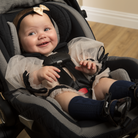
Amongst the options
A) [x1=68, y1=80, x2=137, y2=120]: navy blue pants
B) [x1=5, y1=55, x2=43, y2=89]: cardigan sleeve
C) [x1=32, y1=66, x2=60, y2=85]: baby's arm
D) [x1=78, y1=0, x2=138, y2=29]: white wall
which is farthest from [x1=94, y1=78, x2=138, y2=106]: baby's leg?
[x1=78, y1=0, x2=138, y2=29]: white wall

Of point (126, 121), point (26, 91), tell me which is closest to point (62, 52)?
point (26, 91)

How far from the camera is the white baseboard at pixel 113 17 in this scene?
2.33 metres

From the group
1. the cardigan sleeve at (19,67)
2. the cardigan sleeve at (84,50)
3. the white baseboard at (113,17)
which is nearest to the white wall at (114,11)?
the white baseboard at (113,17)

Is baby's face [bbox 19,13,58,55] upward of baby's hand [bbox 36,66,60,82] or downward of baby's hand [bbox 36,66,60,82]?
upward

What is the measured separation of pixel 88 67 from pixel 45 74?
0.74ft

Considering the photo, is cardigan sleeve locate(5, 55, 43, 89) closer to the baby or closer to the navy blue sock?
the baby

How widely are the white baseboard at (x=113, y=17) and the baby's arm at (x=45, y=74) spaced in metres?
1.62

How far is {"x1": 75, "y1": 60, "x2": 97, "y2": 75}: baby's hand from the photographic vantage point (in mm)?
1067

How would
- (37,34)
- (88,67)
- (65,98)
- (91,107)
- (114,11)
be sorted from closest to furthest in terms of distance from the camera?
(91,107), (65,98), (88,67), (37,34), (114,11)

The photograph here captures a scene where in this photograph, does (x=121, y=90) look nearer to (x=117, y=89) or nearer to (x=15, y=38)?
(x=117, y=89)

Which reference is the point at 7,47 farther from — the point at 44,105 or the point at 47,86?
the point at 44,105

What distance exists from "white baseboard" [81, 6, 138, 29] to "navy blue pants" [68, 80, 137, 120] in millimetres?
1580

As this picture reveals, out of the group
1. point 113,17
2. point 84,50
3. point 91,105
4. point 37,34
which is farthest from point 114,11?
point 91,105

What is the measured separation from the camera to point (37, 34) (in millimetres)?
1167
